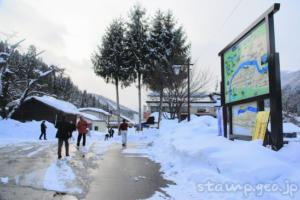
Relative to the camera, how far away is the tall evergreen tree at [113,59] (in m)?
42.1

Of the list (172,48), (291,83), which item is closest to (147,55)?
(172,48)

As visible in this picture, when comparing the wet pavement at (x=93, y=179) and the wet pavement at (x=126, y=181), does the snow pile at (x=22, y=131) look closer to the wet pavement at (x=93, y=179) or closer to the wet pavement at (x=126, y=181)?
the wet pavement at (x=93, y=179)

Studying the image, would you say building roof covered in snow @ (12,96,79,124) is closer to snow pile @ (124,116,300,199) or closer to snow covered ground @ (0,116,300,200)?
snow covered ground @ (0,116,300,200)

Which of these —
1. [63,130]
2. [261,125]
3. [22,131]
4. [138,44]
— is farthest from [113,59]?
[261,125]

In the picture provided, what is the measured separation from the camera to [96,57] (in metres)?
43.4

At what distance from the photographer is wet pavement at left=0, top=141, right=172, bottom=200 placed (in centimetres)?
694

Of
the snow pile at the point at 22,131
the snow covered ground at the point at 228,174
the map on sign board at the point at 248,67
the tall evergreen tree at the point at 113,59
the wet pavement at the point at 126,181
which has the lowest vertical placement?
the wet pavement at the point at 126,181

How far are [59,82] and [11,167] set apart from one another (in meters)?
81.0

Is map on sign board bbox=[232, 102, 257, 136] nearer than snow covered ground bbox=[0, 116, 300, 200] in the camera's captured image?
No

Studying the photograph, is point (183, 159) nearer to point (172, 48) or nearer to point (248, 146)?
point (248, 146)

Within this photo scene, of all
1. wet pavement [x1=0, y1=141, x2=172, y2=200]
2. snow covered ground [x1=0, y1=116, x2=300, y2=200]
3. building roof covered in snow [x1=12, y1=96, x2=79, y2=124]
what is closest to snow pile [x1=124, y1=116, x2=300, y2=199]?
snow covered ground [x1=0, y1=116, x2=300, y2=200]

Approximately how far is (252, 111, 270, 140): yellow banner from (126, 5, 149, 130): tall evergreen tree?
31137 millimetres

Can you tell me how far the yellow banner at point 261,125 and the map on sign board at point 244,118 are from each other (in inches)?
31.3

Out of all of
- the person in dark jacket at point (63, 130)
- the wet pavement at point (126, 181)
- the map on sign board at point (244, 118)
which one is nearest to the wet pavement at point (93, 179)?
the wet pavement at point (126, 181)
